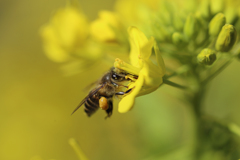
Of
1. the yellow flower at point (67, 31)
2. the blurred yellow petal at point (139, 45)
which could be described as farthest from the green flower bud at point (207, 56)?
the yellow flower at point (67, 31)

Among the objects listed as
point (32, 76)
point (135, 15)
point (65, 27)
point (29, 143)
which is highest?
point (65, 27)

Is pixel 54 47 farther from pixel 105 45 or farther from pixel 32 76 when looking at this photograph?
pixel 32 76

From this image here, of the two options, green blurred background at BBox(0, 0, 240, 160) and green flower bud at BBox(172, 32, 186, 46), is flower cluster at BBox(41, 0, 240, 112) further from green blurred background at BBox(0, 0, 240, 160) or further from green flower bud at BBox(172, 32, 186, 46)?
green blurred background at BBox(0, 0, 240, 160)

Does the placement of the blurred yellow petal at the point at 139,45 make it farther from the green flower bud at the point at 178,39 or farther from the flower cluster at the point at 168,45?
the green flower bud at the point at 178,39

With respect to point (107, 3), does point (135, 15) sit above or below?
above

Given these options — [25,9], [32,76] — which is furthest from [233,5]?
[25,9]

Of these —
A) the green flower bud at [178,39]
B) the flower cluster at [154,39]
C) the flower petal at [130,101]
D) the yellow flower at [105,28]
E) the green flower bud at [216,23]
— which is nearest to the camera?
the flower petal at [130,101]

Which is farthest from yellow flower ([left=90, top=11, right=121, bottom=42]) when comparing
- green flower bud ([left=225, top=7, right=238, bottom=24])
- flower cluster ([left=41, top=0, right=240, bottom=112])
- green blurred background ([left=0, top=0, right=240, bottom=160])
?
green flower bud ([left=225, top=7, right=238, bottom=24])
